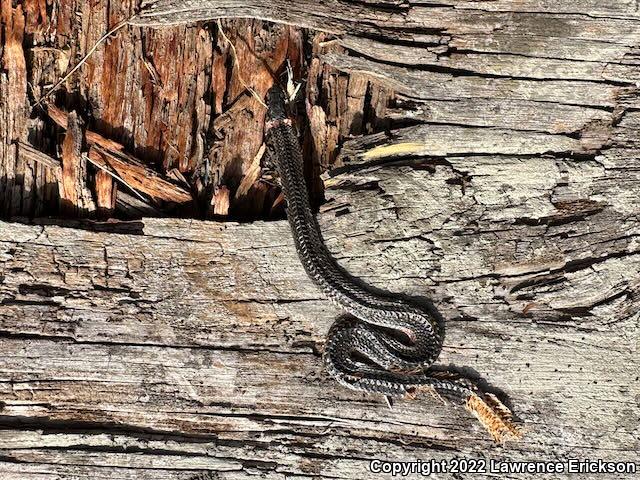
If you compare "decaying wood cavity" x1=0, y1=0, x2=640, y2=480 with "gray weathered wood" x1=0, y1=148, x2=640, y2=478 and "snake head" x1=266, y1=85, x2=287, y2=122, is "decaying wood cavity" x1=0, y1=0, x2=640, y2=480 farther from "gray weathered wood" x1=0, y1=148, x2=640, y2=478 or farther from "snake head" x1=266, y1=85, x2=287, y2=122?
"snake head" x1=266, y1=85, x2=287, y2=122

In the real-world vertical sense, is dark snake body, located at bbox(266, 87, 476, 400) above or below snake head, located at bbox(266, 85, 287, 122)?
below

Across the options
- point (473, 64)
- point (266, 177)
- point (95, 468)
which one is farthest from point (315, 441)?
point (473, 64)

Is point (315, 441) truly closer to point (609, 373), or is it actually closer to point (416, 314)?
point (416, 314)

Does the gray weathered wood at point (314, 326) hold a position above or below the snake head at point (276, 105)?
below

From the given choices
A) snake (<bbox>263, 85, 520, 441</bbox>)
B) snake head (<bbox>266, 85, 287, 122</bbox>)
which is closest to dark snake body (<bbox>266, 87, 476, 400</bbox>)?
snake (<bbox>263, 85, 520, 441</bbox>)

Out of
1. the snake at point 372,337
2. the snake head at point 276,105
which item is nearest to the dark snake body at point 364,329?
the snake at point 372,337

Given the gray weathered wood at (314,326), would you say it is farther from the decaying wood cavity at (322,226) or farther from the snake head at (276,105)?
the snake head at (276,105)

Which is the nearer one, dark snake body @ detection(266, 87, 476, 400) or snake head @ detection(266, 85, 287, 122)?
dark snake body @ detection(266, 87, 476, 400)
